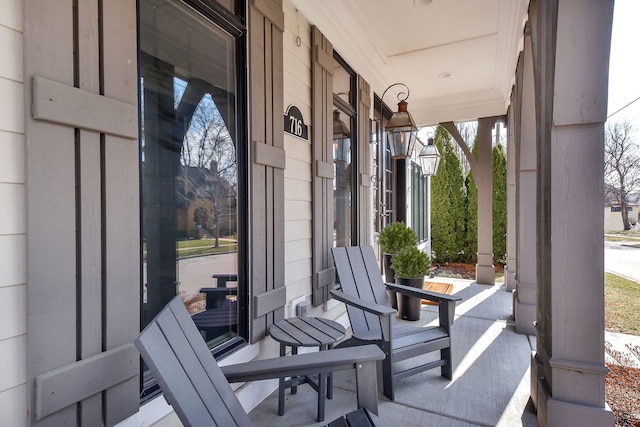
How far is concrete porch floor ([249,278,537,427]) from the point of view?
2002 mm

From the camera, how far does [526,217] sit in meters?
3.32

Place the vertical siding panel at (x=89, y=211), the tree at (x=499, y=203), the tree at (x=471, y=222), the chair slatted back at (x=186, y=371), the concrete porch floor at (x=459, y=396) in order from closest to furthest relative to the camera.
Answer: the chair slatted back at (x=186, y=371), the vertical siding panel at (x=89, y=211), the concrete porch floor at (x=459, y=396), the tree at (x=499, y=203), the tree at (x=471, y=222)

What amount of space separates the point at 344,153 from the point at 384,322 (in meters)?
1.91

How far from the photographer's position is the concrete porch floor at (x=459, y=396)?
6.57ft

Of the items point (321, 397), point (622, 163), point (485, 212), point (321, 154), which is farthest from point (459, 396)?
point (485, 212)

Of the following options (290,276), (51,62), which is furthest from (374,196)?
(51,62)

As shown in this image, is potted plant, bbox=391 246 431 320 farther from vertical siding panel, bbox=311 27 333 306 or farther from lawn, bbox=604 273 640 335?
lawn, bbox=604 273 640 335

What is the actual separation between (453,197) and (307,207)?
6.92 meters

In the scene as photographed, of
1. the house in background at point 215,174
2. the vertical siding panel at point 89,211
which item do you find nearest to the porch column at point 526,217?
the house in background at point 215,174

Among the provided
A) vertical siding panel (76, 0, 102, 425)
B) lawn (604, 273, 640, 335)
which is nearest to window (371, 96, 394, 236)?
lawn (604, 273, 640, 335)

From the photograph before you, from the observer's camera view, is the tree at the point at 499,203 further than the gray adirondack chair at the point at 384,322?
Yes

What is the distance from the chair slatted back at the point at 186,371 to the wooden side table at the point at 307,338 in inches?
23.7

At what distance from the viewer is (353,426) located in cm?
123

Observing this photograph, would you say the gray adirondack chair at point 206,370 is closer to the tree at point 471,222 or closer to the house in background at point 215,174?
the house in background at point 215,174
